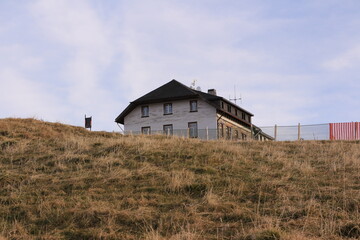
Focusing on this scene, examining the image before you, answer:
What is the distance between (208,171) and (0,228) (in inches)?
229

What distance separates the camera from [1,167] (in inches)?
528

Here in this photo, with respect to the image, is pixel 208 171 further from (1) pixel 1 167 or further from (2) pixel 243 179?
(1) pixel 1 167

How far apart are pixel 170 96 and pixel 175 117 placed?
7.61ft

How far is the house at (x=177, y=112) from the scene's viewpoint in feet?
145

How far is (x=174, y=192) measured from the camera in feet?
34.7

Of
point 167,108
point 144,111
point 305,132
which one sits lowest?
point 305,132

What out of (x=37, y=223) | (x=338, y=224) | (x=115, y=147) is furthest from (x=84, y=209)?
(x=115, y=147)

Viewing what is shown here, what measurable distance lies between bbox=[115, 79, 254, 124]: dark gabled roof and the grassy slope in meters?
28.8

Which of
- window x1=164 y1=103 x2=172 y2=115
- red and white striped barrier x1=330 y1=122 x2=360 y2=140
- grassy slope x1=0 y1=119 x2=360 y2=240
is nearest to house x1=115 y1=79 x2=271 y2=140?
window x1=164 y1=103 x2=172 y2=115

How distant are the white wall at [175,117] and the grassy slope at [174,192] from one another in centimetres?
2789

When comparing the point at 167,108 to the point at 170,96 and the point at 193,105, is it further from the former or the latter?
the point at 193,105

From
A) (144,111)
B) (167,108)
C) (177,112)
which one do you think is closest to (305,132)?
(177,112)

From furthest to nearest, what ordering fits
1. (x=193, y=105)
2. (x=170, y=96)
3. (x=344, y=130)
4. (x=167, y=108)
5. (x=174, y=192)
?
1. (x=167, y=108)
2. (x=170, y=96)
3. (x=193, y=105)
4. (x=344, y=130)
5. (x=174, y=192)

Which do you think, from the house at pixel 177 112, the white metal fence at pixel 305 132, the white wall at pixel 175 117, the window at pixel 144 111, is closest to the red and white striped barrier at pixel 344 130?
the white metal fence at pixel 305 132
